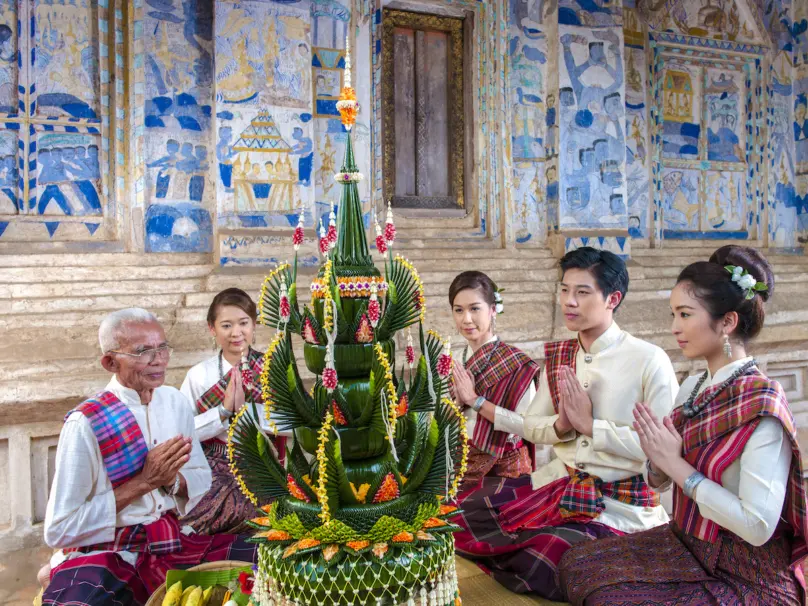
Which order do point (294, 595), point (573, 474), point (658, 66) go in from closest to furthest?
point (294, 595) < point (573, 474) < point (658, 66)

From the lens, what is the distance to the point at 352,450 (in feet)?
6.74

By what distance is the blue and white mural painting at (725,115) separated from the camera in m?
7.34

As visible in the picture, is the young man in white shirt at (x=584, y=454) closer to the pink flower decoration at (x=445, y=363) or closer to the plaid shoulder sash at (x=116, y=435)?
the pink flower decoration at (x=445, y=363)

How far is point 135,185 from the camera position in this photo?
16.7ft

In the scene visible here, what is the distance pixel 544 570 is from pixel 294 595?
1216mm

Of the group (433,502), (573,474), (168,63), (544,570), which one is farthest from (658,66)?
(433,502)

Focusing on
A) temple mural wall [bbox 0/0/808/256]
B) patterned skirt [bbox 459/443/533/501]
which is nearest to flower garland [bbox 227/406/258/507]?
patterned skirt [bbox 459/443/533/501]

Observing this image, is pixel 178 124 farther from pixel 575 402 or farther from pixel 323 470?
pixel 323 470

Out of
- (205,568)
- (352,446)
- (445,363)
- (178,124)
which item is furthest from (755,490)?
(178,124)

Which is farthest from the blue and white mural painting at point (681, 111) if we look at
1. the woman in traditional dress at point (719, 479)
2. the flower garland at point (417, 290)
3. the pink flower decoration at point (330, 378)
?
the pink flower decoration at point (330, 378)

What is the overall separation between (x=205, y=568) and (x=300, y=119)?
3532mm

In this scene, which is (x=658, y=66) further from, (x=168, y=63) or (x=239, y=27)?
(x=168, y=63)

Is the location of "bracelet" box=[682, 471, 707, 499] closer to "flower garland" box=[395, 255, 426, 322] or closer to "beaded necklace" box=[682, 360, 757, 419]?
"beaded necklace" box=[682, 360, 757, 419]

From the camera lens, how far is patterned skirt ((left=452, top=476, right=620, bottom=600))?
9.29 ft
